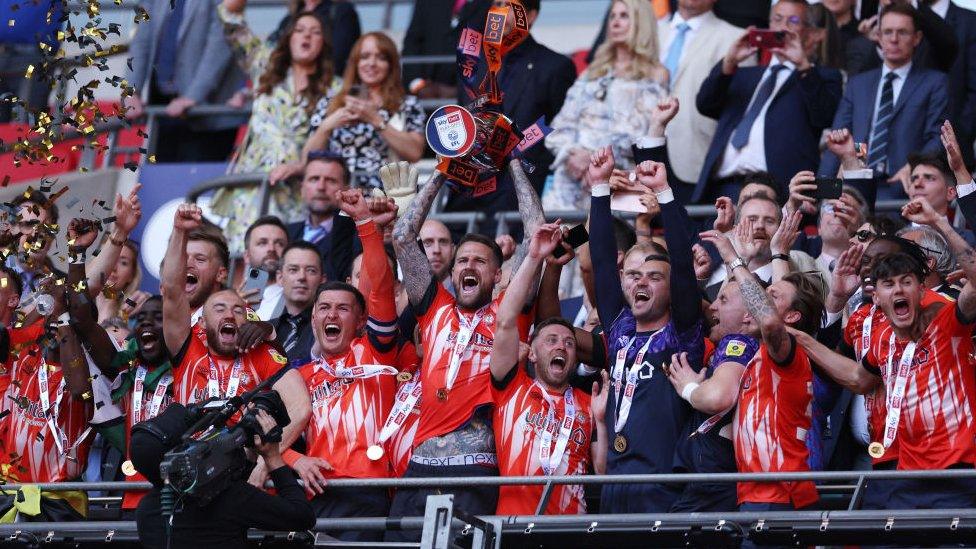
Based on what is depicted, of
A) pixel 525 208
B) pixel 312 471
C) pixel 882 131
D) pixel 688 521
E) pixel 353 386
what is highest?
pixel 882 131

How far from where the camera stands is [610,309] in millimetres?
9094

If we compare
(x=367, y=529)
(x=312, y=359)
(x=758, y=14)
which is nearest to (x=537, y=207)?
(x=312, y=359)

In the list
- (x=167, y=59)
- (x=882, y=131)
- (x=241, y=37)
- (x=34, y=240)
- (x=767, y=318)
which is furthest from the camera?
(x=167, y=59)

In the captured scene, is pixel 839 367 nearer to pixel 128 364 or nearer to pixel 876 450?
pixel 876 450

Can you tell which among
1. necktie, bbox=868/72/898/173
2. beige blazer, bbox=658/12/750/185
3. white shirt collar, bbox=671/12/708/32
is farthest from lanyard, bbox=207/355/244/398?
white shirt collar, bbox=671/12/708/32

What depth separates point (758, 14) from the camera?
1279 cm

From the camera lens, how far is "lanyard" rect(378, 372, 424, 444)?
358 inches

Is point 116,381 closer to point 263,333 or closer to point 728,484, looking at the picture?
point 263,333

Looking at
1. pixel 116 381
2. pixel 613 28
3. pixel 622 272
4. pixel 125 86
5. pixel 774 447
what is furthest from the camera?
pixel 613 28

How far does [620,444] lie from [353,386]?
4.83ft

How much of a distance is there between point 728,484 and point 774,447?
0.98 feet

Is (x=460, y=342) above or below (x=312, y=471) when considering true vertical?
above

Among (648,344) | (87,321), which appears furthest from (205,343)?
(648,344)

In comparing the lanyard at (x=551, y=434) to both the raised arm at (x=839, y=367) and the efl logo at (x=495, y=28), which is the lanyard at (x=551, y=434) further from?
the efl logo at (x=495, y=28)
